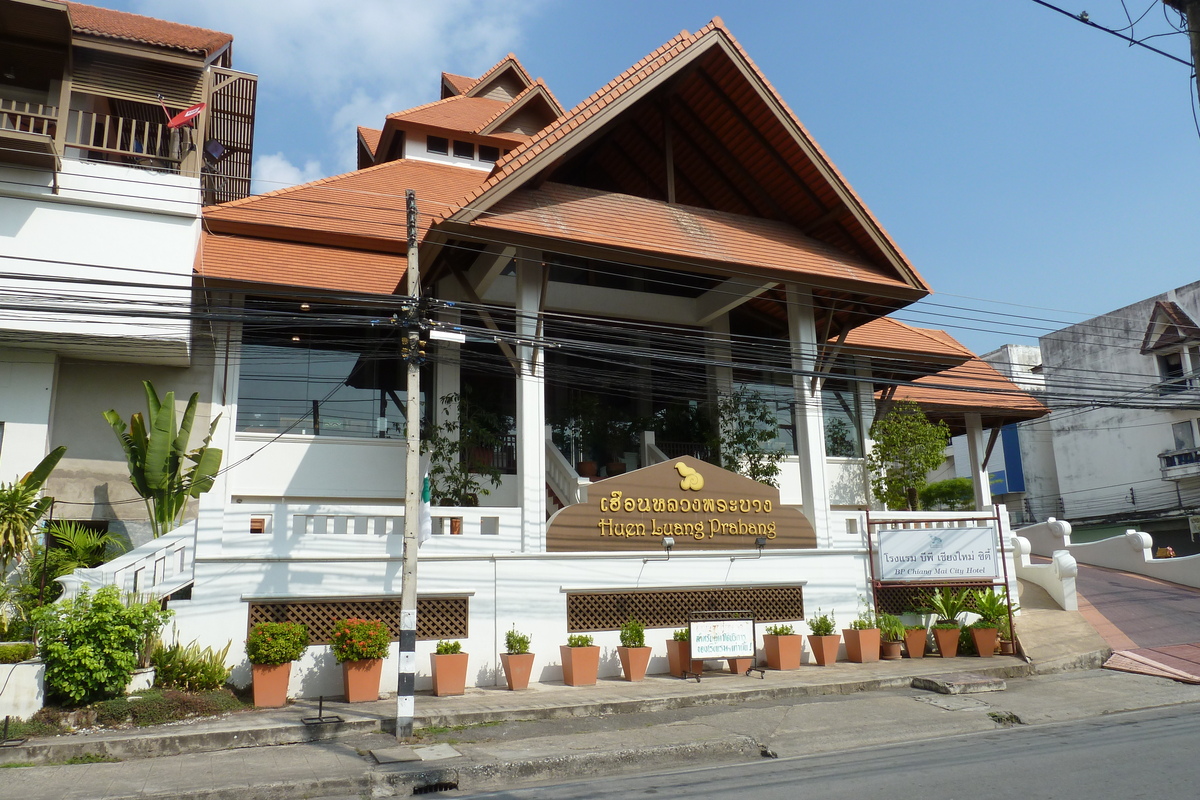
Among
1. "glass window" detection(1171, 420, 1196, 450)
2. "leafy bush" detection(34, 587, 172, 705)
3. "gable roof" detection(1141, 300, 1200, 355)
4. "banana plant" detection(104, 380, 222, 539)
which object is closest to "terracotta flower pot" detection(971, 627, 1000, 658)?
"leafy bush" detection(34, 587, 172, 705)

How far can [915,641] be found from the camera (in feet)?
50.4

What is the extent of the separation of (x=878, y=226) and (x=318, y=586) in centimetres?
1182

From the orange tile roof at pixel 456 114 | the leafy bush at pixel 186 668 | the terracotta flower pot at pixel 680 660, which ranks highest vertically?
the orange tile roof at pixel 456 114

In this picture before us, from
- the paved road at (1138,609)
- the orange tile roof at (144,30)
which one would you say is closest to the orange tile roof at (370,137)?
the orange tile roof at (144,30)

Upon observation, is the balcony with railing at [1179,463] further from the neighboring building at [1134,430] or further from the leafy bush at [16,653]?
the leafy bush at [16,653]

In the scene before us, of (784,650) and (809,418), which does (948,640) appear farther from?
(809,418)

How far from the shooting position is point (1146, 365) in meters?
37.9

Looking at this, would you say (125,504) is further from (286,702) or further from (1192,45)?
(1192,45)

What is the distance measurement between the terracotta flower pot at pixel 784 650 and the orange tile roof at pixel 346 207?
9958 mm

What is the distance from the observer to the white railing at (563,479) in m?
15.7

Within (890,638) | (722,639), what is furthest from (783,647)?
(890,638)

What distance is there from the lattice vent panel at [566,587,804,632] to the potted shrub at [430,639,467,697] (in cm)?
210

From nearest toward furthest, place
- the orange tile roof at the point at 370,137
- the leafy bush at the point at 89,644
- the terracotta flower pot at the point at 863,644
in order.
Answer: the leafy bush at the point at 89,644
the terracotta flower pot at the point at 863,644
the orange tile roof at the point at 370,137

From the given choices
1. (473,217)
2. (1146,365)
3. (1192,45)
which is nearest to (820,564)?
(473,217)
